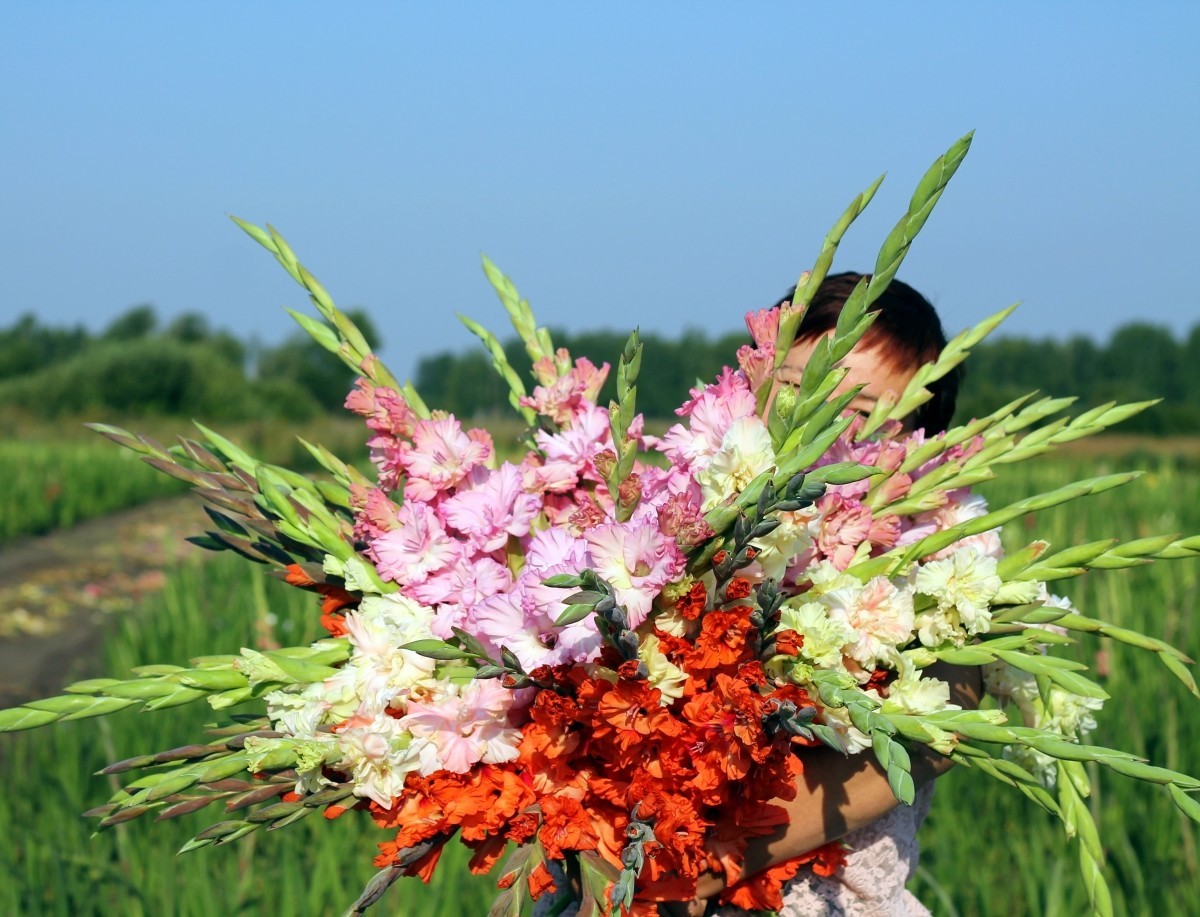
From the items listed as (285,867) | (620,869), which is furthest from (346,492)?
(285,867)

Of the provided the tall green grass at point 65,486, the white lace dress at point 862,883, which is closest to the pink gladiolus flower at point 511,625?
the white lace dress at point 862,883

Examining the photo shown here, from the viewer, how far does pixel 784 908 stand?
4.63 feet

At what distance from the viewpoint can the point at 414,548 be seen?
1236 mm

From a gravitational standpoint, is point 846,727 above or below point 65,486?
below

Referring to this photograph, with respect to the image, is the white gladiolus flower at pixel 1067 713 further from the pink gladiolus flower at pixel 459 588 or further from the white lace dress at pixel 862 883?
the pink gladiolus flower at pixel 459 588

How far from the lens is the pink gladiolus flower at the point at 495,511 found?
1214 millimetres

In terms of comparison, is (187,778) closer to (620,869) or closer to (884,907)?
(620,869)

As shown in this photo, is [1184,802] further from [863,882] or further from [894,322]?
[894,322]

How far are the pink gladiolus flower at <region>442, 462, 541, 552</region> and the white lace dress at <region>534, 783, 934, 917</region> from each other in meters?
0.48

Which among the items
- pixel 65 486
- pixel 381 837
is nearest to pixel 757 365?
pixel 381 837

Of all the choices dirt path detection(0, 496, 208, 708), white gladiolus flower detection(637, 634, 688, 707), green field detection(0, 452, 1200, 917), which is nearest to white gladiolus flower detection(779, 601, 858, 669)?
white gladiolus flower detection(637, 634, 688, 707)

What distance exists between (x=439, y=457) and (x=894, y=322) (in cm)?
71

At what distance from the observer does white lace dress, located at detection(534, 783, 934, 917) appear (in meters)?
1.41

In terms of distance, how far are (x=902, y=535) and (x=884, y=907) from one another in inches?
19.2
